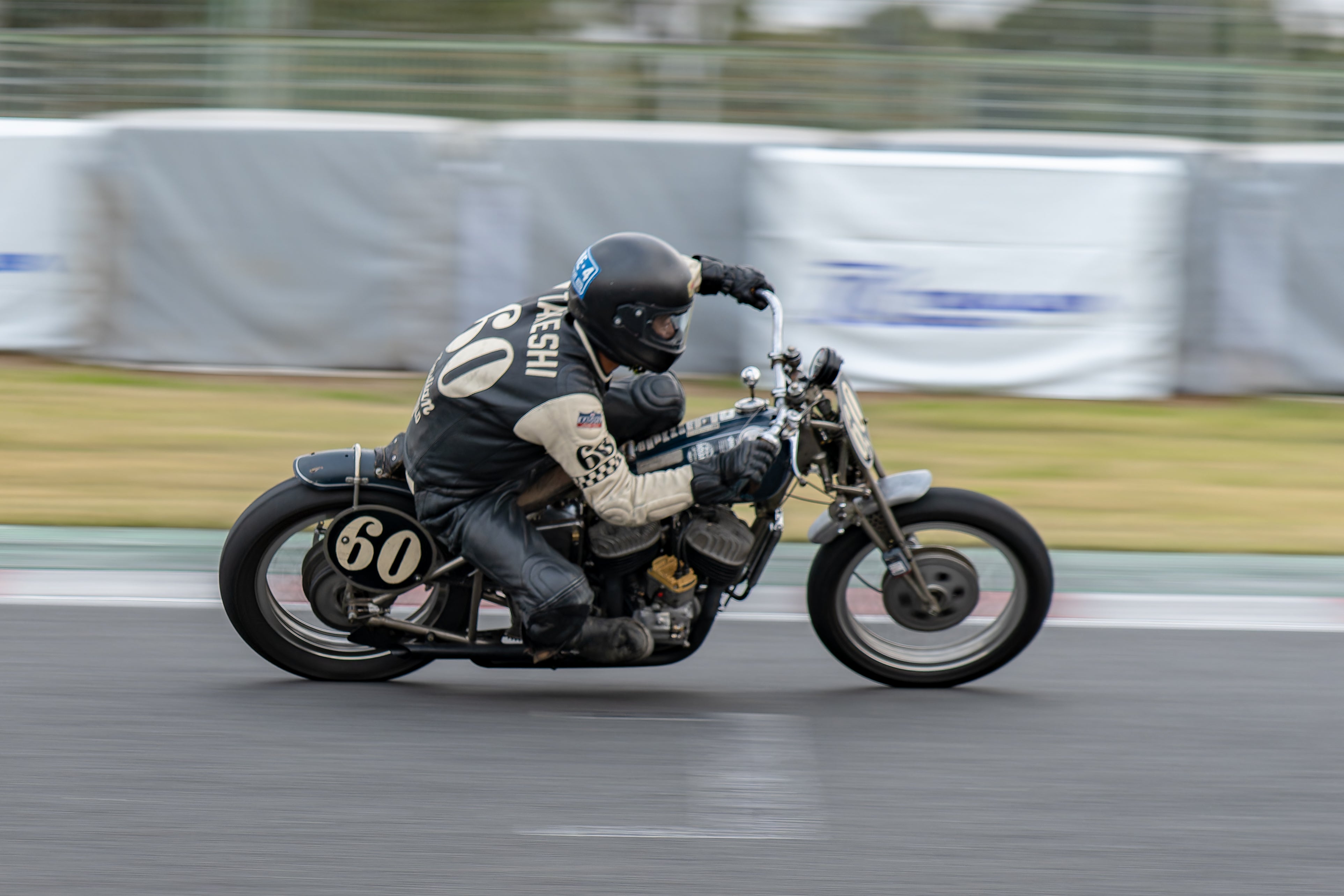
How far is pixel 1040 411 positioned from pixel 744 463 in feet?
18.9

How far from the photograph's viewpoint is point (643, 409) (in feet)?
15.4

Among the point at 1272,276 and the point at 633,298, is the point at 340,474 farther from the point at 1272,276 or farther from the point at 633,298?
the point at 1272,276

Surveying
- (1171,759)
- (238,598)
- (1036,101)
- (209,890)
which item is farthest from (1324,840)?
(1036,101)

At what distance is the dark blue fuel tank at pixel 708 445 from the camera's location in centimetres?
460

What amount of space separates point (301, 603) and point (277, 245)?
601 centimetres

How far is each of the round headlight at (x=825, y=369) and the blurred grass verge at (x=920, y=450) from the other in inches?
111

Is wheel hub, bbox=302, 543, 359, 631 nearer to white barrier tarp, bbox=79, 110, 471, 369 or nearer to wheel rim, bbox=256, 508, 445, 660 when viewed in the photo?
wheel rim, bbox=256, 508, 445, 660

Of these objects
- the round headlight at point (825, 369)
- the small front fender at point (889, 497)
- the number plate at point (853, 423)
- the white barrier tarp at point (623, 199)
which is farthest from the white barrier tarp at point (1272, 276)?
the round headlight at point (825, 369)

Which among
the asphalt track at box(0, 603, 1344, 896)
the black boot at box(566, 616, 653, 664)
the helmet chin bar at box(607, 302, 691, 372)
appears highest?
the helmet chin bar at box(607, 302, 691, 372)

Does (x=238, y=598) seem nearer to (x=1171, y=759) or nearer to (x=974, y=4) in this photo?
(x=1171, y=759)

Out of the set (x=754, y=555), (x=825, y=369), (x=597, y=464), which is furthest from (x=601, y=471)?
(x=825, y=369)

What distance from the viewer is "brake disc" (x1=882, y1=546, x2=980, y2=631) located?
4887 mm

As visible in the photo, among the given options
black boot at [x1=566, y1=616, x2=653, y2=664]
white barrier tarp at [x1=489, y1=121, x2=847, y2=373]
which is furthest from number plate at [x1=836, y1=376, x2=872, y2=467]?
white barrier tarp at [x1=489, y1=121, x2=847, y2=373]

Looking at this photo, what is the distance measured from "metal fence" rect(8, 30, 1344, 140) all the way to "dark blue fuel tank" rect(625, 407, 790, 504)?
7.48m
